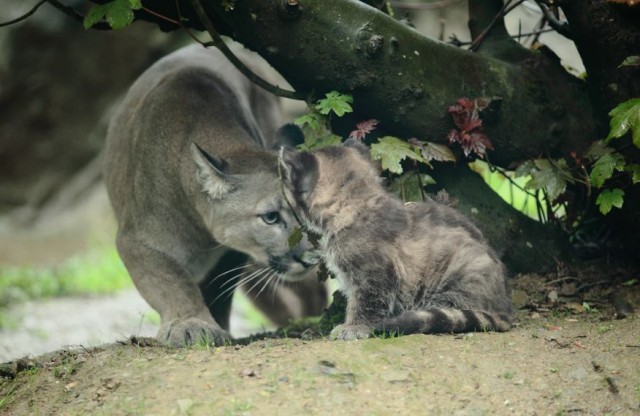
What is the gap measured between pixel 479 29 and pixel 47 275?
8.50 meters

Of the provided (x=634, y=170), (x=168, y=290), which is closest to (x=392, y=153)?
(x=634, y=170)

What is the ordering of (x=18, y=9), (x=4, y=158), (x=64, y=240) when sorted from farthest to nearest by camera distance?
(x=64, y=240) < (x=4, y=158) < (x=18, y=9)

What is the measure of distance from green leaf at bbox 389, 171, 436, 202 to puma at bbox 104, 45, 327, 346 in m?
0.78

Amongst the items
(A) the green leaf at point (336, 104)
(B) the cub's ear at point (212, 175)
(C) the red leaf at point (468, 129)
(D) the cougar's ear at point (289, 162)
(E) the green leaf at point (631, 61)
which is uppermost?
(E) the green leaf at point (631, 61)

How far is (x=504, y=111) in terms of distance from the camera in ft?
19.9

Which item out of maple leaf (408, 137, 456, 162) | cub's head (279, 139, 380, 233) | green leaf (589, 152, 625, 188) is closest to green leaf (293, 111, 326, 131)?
cub's head (279, 139, 380, 233)

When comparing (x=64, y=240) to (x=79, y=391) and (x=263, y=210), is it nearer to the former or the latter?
(x=263, y=210)

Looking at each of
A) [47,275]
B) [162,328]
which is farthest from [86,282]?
[162,328]

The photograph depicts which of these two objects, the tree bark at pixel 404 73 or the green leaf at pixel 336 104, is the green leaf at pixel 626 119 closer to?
the tree bark at pixel 404 73

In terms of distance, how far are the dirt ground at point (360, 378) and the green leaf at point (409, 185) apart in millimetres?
1310

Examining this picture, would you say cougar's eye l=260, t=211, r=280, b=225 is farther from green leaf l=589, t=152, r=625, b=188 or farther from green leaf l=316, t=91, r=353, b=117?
green leaf l=589, t=152, r=625, b=188

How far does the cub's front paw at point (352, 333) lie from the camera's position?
4.85m

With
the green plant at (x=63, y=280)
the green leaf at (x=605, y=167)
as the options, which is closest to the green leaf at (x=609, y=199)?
the green leaf at (x=605, y=167)

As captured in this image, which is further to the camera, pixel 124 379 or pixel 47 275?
pixel 47 275
